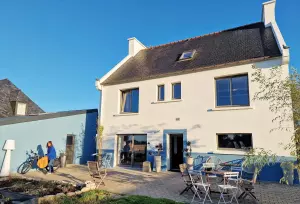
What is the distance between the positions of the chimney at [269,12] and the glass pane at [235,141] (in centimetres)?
744

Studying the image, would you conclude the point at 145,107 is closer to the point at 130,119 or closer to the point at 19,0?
the point at 130,119

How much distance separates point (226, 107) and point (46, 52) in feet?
49.4

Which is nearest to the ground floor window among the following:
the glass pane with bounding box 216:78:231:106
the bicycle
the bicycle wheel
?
the glass pane with bounding box 216:78:231:106

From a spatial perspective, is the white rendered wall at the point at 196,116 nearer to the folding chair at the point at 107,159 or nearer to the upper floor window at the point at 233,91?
the upper floor window at the point at 233,91

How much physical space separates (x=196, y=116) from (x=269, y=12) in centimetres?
807

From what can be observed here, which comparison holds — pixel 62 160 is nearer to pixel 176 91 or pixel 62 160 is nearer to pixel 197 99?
pixel 176 91

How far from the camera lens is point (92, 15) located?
1456 cm

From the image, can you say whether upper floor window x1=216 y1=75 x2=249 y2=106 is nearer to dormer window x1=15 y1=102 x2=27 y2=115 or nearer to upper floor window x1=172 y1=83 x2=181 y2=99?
upper floor window x1=172 y1=83 x2=181 y2=99

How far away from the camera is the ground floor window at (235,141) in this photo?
986cm

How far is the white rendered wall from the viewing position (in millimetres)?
9539

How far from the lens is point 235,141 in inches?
398

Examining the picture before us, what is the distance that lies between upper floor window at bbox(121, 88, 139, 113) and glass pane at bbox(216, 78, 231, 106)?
5.30 meters

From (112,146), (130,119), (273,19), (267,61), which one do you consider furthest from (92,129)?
(273,19)

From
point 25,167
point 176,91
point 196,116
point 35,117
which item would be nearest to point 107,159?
point 25,167
